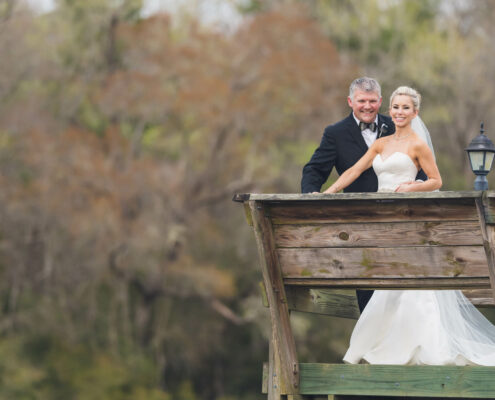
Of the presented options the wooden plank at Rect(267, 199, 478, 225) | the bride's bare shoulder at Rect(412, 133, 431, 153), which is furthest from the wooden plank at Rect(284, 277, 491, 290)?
the bride's bare shoulder at Rect(412, 133, 431, 153)

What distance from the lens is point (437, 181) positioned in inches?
192

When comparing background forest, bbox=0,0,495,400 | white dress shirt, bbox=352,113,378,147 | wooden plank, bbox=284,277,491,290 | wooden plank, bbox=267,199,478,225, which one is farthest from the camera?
background forest, bbox=0,0,495,400

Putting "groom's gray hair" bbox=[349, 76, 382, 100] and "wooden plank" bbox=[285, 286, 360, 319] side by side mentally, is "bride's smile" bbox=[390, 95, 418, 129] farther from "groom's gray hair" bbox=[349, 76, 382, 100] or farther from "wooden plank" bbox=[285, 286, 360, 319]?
"wooden plank" bbox=[285, 286, 360, 319]

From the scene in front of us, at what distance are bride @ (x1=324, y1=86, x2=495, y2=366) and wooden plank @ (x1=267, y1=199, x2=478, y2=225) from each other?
0.54m

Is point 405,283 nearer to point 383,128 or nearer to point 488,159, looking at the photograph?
point 383,128

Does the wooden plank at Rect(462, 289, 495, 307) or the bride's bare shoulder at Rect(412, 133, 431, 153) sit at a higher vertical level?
the bride's bare shoulder at Rect(412, 133, 431, 153)

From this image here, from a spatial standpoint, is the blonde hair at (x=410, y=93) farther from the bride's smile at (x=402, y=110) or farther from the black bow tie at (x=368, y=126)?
the black bow tie at (x=368, y=126)

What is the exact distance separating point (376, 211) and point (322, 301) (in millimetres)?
1190

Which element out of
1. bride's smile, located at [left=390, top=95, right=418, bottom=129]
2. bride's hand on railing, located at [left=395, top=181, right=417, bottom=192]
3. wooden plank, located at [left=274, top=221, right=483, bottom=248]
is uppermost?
bride's smile, located at [left=390, top=95, right=418, bottom=129]

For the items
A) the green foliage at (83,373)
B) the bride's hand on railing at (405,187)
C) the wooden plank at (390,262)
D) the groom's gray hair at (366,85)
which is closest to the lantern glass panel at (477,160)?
the groom's gray hair at (366,85)

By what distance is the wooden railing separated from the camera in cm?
394

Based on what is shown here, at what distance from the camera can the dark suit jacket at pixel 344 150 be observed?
17.8 feet

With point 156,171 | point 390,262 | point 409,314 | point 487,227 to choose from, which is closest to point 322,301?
point 409,314

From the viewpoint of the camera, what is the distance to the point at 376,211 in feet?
13.1
